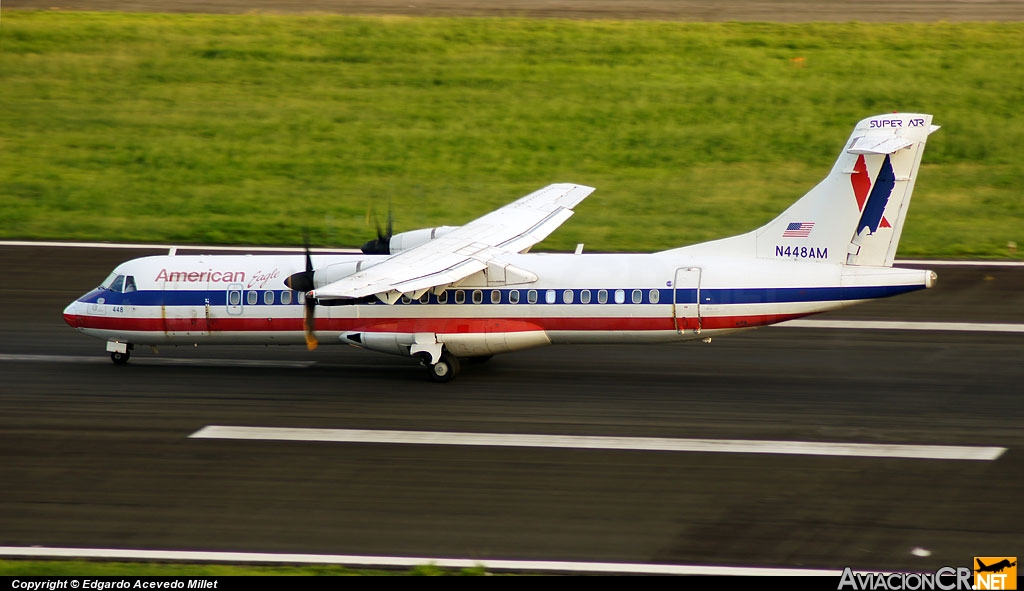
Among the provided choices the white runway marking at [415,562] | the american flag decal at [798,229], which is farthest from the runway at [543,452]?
the american flag decal at [798,229]

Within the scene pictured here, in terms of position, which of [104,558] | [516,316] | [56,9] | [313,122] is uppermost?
[56,9]

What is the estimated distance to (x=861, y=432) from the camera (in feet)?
66.9

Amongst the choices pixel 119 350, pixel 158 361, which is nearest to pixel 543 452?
pixel 158 361

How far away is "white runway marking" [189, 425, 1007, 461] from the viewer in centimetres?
1936

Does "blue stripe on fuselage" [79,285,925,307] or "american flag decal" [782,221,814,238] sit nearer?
"blue stripe on fuselage" [79,285,925,307]

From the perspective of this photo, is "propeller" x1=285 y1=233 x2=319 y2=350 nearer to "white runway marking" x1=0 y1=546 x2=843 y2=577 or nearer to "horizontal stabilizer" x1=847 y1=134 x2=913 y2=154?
"white runway marking" x1=0 y1=546 x2=843 y2=577

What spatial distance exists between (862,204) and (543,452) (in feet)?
26.5

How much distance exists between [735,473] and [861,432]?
335 cm

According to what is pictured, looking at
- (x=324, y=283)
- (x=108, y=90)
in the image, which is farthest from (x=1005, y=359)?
(x=108, y=90)

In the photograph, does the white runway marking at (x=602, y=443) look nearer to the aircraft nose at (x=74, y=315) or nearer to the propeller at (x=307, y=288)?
the propeller at (x=307, y=288)

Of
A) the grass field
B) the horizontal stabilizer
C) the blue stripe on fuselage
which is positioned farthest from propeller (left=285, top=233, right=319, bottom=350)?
the grass field

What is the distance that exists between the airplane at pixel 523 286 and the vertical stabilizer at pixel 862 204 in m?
0.03

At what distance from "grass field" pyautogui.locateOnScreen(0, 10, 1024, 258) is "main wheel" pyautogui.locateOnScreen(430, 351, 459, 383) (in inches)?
453

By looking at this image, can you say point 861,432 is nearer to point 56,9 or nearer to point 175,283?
point 175,283
